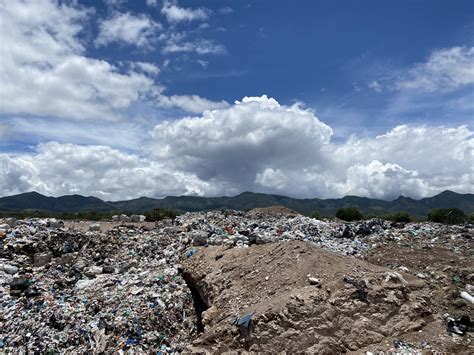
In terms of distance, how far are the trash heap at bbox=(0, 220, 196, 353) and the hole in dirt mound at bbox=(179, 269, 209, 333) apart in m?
0.10

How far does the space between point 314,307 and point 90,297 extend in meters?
4.88

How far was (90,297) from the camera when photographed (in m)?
7.24

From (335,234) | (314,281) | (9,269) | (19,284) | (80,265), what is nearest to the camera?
(314,281)

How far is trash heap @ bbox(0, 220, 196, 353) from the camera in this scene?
5977 mm

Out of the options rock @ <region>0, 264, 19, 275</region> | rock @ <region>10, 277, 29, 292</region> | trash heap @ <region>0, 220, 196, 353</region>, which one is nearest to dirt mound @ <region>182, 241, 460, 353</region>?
trash heap @ <region>0, 220, 196, 353</region>

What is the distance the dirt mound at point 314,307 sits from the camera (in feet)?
15.6

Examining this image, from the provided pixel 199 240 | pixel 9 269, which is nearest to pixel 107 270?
pixel 9 269

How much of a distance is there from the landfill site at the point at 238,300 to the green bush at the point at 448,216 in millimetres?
14641

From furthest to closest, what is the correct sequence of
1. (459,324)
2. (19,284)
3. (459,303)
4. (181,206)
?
(181,206) < (19,284) < (459,303) < (459,324)

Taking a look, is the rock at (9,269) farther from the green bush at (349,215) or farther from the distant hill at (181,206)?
the distant hill at (181,206)

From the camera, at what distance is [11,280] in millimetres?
8109

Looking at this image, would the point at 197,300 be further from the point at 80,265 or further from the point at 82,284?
the point at 80,265

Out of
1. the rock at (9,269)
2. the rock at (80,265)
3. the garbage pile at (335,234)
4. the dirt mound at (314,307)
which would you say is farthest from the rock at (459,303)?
the rock at (9,269)

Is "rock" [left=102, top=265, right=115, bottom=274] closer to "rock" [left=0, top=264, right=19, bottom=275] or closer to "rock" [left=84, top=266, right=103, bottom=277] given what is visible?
"rock" [left=84, top=266, right=103, bottom=277]
